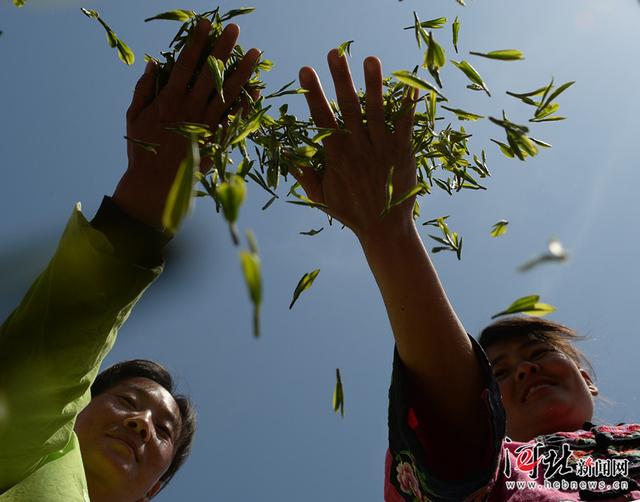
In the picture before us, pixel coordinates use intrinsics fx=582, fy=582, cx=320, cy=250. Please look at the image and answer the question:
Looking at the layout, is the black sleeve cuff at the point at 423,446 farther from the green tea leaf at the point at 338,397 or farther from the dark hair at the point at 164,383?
the dark hair at the point at 164,383

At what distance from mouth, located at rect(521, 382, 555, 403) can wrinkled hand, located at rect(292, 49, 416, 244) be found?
1.12 meters

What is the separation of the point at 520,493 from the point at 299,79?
1.16 m

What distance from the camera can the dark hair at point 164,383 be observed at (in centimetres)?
266

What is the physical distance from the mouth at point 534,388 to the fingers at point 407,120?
1.21m

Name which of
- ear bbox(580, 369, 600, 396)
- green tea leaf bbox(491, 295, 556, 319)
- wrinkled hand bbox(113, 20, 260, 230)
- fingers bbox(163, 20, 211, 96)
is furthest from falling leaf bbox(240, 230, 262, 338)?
ear bbox(580, 369, 600, 396)

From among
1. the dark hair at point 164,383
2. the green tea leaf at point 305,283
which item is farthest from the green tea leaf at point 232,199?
the dark hair at point 164,383

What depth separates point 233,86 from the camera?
1.34 metres

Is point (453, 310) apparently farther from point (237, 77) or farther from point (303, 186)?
point (237, 77)

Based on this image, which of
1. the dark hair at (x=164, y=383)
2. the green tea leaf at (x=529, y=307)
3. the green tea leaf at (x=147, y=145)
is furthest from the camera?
the dark hair at (x=164, y=383)

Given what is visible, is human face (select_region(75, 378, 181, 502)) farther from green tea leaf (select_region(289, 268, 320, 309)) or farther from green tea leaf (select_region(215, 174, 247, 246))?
green tea leaf (select_region(215, 174, 247, 246))

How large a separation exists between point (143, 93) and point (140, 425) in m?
1.24

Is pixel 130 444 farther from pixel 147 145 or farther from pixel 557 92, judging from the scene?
pixel 557 92

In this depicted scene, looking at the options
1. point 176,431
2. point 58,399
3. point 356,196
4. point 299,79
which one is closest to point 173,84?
point 299,79

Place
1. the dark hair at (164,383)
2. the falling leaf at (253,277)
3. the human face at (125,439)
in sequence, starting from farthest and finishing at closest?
the dark hair at (164,383) → the human face at (125,439) → the falling leaf at (253,277)
